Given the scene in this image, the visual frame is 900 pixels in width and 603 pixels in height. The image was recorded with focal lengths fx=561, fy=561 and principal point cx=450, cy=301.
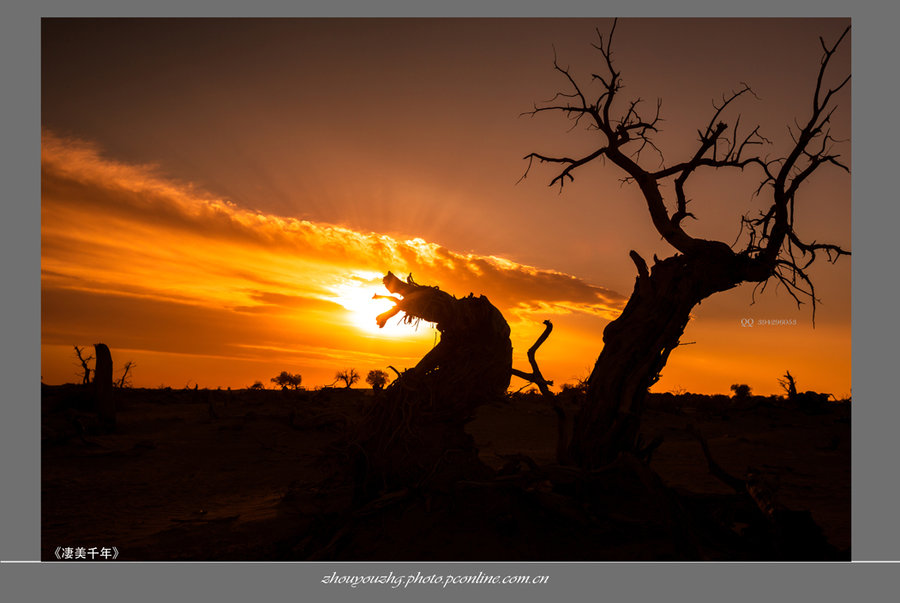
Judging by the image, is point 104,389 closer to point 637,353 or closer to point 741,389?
point 637,353

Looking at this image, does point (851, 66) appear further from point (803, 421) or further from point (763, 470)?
point (803, 421)

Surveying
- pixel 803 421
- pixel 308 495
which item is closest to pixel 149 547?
pixel 308 495

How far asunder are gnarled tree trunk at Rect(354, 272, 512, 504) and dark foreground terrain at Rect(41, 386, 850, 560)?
21.7 inches

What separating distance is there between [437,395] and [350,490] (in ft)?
7.97

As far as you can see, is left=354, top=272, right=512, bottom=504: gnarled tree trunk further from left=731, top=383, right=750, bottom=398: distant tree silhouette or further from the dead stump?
left=731, top=383, right=750, bottom=398: distant tree silhouette

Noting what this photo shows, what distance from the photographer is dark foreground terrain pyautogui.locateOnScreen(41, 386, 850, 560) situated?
550cm

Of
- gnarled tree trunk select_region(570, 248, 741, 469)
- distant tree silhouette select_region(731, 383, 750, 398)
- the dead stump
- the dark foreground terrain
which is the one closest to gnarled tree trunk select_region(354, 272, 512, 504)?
the dark foreground terrain

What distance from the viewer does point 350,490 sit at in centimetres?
837

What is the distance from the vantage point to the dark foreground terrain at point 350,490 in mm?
5504

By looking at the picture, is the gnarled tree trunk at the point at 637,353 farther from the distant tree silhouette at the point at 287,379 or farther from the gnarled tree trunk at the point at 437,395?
the distant tree silhouette at the point at 287,379

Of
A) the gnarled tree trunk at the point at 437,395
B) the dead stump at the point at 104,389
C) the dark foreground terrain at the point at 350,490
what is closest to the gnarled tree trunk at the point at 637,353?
the dark foreground terrain at the point at 350,490

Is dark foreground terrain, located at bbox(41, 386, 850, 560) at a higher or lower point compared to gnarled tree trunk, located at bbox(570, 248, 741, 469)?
lower

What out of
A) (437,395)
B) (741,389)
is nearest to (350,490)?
(437,395)

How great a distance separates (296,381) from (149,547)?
26.4 m
